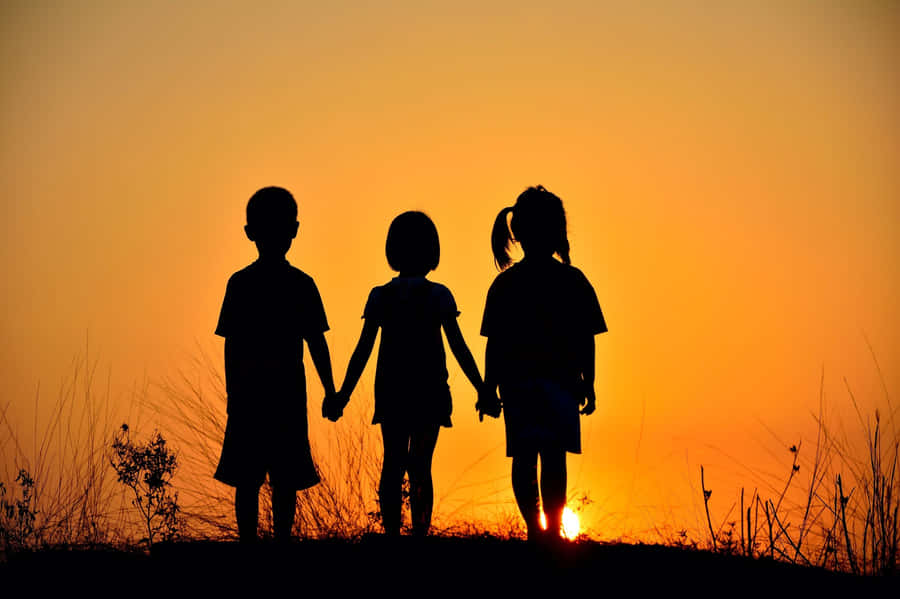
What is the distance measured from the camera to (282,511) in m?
5.70

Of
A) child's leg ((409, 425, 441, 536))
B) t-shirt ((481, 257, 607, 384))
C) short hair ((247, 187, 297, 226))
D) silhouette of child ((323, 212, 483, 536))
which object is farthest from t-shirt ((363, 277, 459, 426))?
short hair ((247, 187, 297, 226))

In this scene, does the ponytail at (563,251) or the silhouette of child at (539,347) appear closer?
the silhouette of child at (539,347)

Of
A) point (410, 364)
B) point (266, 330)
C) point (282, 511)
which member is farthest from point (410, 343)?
point (282, 511)

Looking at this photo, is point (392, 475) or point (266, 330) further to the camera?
point (392, 475)

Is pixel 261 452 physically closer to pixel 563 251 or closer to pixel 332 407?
pixel 332 407

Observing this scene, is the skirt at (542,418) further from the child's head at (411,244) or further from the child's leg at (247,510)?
the child's leg at (247,510)

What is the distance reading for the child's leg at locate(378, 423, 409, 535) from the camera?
19.6ft

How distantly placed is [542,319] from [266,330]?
1.64 metres

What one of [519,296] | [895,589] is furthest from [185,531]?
[895,589]

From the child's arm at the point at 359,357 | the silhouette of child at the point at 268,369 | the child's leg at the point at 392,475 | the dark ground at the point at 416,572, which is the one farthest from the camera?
the child's arm at the point at 359,357

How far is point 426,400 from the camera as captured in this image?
6055mm

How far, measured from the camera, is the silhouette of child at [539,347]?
5.58 m

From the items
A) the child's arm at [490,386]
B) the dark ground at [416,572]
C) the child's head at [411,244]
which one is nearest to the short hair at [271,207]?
the child's head at [411,244]

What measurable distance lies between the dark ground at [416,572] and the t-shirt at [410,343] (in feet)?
2.97
